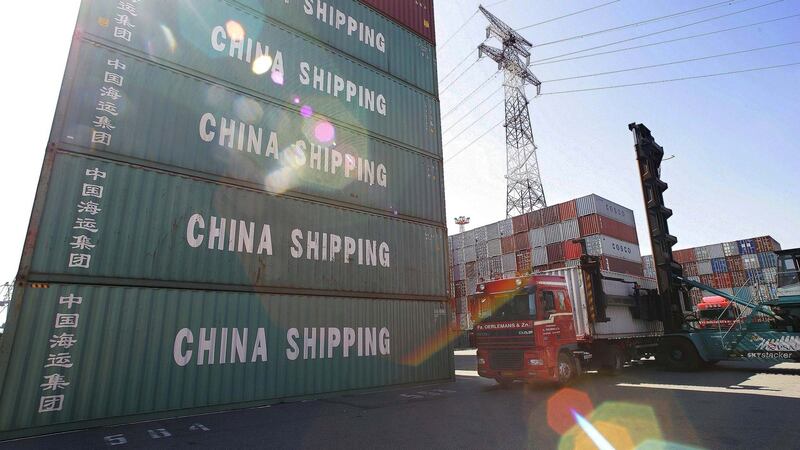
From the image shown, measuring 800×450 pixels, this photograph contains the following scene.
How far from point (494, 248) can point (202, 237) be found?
31001mm

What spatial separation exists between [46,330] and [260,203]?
4.81 metres

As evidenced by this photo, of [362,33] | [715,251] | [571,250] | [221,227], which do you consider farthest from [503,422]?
[715,251]

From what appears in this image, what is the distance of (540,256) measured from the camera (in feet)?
107

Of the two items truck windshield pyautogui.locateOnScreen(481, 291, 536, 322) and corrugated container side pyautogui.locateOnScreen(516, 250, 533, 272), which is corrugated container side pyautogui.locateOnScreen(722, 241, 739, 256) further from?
truck windshield pyautogui.locateOnScreen(481, 291, 536, 322)

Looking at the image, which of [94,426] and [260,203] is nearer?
[94,426]

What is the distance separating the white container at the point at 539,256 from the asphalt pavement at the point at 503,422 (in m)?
21.0

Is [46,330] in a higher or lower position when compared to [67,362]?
higher

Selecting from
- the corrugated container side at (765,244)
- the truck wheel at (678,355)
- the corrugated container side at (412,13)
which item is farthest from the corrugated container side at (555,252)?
the corrugated container side at (765,244)

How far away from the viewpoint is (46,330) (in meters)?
7.18

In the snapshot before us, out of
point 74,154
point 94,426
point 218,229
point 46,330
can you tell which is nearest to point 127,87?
point 74,154

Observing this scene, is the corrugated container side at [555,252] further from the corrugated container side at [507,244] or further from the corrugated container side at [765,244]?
A: the corrugated container side at [765,244]

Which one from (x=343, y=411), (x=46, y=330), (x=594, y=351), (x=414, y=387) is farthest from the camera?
(x=594, y=351)

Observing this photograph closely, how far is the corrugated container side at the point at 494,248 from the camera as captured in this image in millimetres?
36719

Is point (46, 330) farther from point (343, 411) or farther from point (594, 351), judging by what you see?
point (594, 351)
